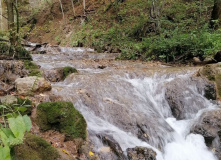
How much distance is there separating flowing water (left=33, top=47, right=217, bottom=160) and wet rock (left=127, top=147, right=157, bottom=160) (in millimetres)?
146

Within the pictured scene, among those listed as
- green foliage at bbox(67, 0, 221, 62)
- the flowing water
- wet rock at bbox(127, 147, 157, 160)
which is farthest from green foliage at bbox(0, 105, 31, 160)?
green foliage at bbox(67, 0, 221, 62)

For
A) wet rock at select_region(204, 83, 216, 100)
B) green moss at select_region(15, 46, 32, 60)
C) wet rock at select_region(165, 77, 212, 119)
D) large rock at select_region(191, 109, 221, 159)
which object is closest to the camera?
large rock at select_region(191, 109, 221, 159)

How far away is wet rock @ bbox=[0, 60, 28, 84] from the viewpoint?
5773 millimetres

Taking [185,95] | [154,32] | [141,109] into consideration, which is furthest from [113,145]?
[154,32]

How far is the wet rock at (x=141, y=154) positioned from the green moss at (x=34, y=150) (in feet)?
4.65

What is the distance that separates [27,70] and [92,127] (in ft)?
11.9

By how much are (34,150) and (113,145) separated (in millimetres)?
1526

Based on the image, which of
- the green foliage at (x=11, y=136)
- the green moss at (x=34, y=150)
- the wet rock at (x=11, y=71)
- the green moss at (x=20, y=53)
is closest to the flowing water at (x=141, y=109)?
the green moss at (x=34, y=150)

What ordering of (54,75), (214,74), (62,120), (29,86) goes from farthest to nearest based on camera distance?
(54,75), (214,74), (29,86), (62,120)

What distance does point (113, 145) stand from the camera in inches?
138

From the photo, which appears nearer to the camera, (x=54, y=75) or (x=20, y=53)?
(x=54, y=75)

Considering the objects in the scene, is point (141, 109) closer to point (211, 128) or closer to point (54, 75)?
point (211, 128)

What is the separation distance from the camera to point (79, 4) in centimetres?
2747

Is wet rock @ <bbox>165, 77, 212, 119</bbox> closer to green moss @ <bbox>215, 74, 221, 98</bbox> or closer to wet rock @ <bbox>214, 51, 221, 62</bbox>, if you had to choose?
green moss @ <bbox>215, 74, 221, 98</bbox>
